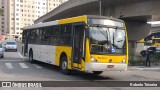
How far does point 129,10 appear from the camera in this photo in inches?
1335

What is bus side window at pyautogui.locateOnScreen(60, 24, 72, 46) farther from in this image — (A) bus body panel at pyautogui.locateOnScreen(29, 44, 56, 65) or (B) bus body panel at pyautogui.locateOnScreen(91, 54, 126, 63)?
(B) bus body panel at pyautogui.locateOnScreen(91, 54, 126, 63)

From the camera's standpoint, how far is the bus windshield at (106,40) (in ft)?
46.7

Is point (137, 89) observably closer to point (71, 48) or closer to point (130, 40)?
point (71, 48)

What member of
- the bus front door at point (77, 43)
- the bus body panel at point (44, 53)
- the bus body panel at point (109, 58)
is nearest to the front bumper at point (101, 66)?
the bus body panel at point (109, 58)

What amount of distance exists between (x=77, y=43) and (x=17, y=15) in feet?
478

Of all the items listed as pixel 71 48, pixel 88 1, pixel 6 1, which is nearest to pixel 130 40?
pixel 88 1

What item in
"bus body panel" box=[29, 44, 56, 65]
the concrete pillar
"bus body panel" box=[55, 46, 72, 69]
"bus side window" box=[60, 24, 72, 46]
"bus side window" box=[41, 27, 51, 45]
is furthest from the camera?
the concrete pillar

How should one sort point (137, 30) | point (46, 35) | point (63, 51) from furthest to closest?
point (137, 30) → point (46, 35) → point (63, 51)

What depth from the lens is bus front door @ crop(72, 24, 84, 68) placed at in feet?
48.1

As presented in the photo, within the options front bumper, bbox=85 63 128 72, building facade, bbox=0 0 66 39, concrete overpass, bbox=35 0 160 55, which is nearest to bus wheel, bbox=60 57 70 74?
front bumper, bbox=85 63 128 72

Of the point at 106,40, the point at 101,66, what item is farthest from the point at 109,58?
the point at 106,40

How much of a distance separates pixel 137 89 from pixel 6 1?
511 ft

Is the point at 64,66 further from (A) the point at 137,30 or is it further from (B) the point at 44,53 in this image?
(A) the point at 137,30

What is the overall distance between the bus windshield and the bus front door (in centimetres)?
58
